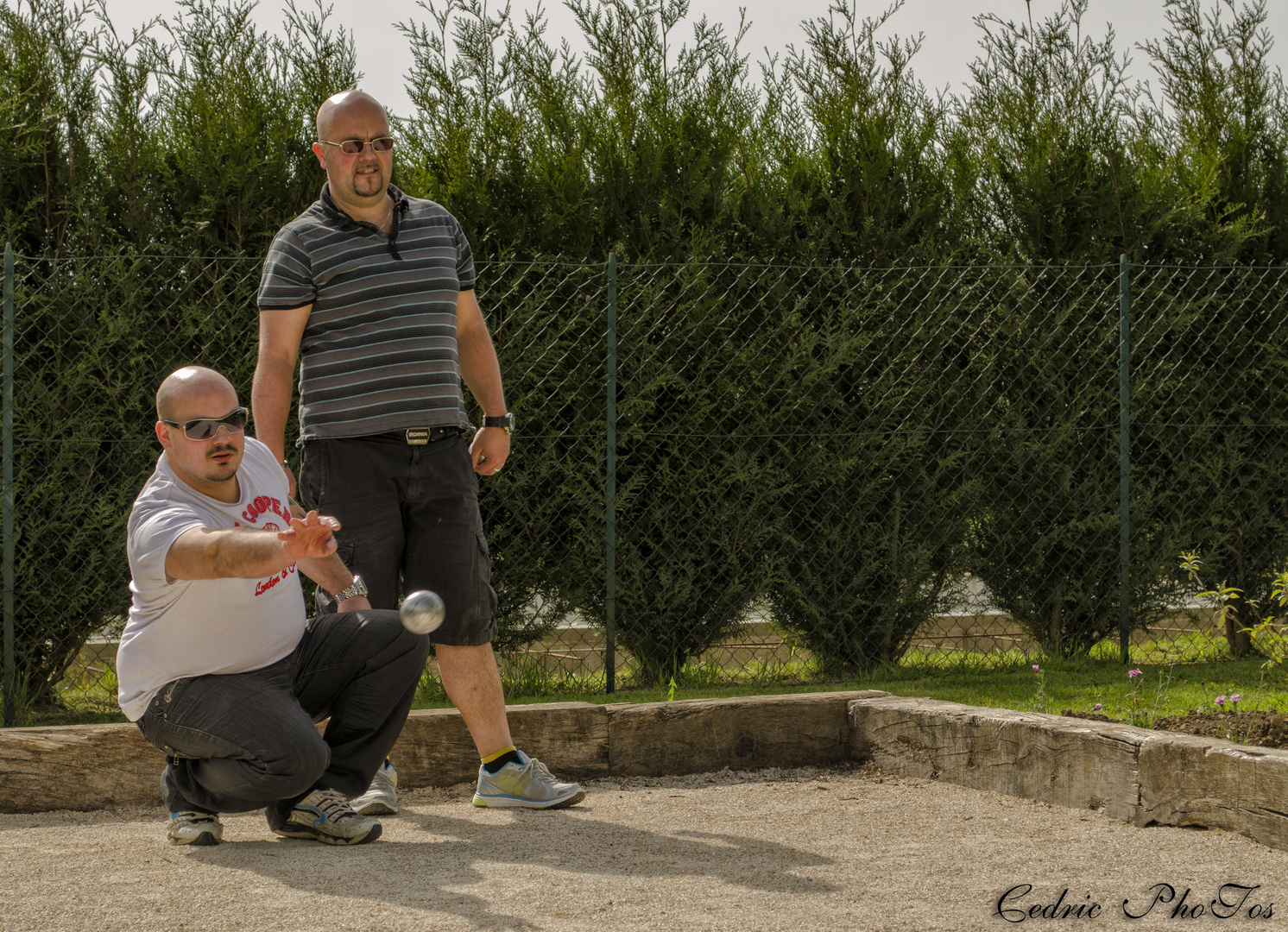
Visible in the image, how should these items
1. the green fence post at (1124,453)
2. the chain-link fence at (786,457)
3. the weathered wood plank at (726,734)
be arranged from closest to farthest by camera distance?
the weathered wood plank at (726,734), the chain-link fence at (786,457), the green fence post at (1124,453)

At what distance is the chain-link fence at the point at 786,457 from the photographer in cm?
443

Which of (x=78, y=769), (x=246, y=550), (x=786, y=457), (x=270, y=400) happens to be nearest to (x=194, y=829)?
(x=78, y=769)

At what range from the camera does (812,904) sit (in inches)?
88.6

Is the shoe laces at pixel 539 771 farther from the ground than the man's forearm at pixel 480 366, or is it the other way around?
the man's forearm at pixel 480 366

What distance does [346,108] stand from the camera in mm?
2900

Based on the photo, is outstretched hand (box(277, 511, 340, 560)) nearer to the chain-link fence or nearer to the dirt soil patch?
the dirt soil patch

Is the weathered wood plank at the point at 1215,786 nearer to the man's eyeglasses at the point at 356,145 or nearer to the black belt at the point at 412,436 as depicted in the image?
the black belt at the point at 412,436

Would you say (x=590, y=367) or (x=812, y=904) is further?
(x=590, y=367)

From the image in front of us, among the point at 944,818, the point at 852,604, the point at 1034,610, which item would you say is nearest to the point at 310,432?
the point at 944,818

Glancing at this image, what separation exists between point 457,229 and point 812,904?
200 centimetres

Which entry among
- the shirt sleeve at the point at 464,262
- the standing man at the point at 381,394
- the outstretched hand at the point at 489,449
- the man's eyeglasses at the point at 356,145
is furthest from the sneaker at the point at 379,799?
the man's eyeglasses at the point at 356,145

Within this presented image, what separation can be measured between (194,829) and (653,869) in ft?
3.58

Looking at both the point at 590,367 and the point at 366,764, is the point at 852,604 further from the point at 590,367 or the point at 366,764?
the point at 366,764

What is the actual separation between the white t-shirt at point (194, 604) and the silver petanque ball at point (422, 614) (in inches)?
12.7
